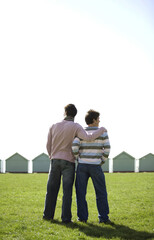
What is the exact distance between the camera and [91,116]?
5.78 metres

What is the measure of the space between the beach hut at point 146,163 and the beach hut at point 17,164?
592 inches

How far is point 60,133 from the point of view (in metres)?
5.79

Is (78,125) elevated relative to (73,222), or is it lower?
elevated

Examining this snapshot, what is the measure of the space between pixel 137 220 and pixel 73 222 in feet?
4.84

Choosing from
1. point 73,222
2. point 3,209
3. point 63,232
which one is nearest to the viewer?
point 63,232

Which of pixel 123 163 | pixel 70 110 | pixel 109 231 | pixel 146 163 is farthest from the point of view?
pixel 146 163

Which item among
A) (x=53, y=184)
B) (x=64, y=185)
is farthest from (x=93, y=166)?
(x=53, y=184)

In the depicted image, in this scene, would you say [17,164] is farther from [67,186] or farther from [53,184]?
[67,186]

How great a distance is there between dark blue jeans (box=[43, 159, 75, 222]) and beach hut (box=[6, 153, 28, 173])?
2963 cm

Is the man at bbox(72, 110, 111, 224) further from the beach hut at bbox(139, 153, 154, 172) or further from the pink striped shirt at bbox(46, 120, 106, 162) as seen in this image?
the beach hut at bbox(139, 153, 154, 172)

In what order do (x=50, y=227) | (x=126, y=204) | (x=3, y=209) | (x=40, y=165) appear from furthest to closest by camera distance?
(x=40, y=165), (x=126, y=204), (x=3, y=209), (x=50, y=227)

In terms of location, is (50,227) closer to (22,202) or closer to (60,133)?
(60,133)

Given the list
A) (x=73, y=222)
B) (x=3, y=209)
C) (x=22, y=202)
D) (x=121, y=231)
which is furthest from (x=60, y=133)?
(x=22, y=202)

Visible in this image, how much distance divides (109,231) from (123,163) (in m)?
31.3
